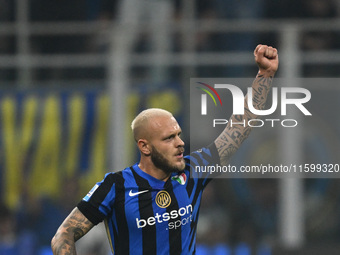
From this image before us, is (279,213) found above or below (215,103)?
below

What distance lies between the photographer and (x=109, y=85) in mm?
9094

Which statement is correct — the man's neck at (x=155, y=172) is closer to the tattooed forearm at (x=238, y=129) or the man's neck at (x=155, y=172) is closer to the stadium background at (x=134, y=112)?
the tattooed forearm at (x=238, y=129)

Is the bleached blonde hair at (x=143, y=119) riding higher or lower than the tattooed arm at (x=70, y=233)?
higher

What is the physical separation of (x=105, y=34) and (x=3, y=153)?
187 cm

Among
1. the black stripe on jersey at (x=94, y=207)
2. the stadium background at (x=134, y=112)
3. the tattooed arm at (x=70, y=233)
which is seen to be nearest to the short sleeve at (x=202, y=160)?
the black stripe on jersey at (x=94, y=207)

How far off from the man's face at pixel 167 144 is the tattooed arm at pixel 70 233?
63cm

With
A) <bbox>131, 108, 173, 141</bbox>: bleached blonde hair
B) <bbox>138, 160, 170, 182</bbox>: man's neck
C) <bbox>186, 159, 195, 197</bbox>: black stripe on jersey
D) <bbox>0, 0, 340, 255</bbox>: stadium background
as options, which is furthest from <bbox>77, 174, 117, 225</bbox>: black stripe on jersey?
<bbox>0, 0, 340, 255</bbox>: stadium background

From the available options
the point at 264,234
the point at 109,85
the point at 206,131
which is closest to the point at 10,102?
the point at 109,85

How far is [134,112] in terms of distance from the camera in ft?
29.9

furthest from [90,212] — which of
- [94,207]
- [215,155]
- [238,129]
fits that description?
→ [238,129]

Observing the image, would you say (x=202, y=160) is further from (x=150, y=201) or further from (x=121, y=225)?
(x=121, y=225)

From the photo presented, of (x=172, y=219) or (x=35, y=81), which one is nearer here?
(x=172, y=219)

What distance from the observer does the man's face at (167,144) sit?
16.3 feet

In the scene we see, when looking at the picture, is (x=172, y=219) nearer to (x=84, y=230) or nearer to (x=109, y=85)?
(x=84, y=230)
